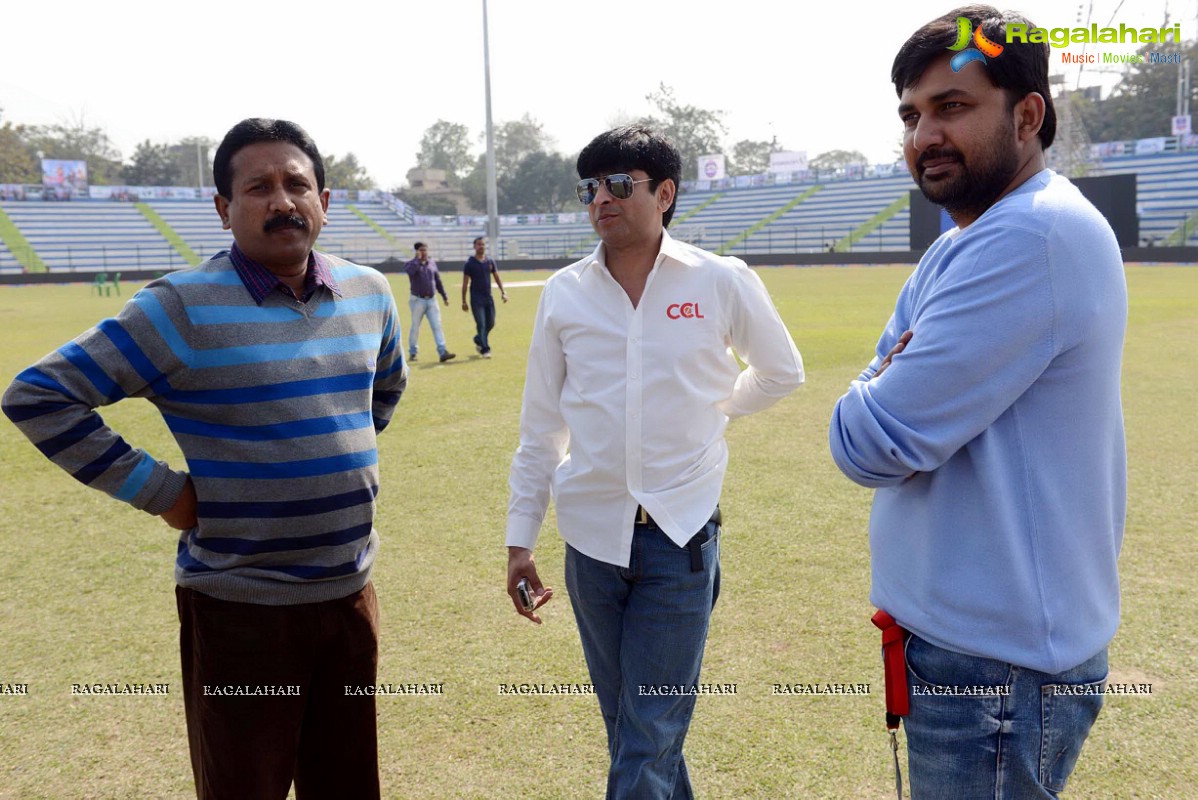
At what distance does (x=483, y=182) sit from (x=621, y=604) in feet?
276

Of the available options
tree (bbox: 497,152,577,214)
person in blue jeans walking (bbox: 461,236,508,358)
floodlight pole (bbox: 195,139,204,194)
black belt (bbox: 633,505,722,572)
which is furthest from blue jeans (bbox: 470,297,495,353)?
floodlight pole (bbox: 195,139,204,194)

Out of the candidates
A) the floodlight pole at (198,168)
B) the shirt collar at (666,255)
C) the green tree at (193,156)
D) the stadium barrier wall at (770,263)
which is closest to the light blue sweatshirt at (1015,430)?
the shirt collar at (666,255)

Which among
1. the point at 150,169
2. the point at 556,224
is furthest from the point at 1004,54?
the point at 150,169

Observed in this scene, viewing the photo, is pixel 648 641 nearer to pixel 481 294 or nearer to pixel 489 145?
pixel 481 294

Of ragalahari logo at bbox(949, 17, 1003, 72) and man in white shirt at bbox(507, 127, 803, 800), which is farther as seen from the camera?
man in white shirt at bbox(507, 127, 803, 800)

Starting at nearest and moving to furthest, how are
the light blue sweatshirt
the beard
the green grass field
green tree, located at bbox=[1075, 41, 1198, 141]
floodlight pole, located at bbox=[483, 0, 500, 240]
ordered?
the light blue sweatshirt
the beard
the green grass field
floodlight pole, located at bbox=[483, 0, 500, 240]
green tree, located at bbox=[1075, 41, 1198, 141]

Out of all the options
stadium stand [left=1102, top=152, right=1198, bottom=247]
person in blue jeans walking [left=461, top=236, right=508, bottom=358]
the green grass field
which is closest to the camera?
the green grass field

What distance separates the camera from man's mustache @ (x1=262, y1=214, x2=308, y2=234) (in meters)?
2.23

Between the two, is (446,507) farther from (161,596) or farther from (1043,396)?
(1043,396)

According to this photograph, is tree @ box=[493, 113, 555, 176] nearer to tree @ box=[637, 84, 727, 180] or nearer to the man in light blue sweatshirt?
tree @ box=[637, 84, 727, 180]

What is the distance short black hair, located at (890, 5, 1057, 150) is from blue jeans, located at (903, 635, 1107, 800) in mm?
881

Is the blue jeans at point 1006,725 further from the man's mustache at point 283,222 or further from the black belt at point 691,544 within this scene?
the man's mustache at point 283,222

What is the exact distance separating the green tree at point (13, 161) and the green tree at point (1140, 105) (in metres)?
67.7

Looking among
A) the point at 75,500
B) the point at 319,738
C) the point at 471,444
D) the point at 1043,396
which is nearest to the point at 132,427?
the point at 75,500
